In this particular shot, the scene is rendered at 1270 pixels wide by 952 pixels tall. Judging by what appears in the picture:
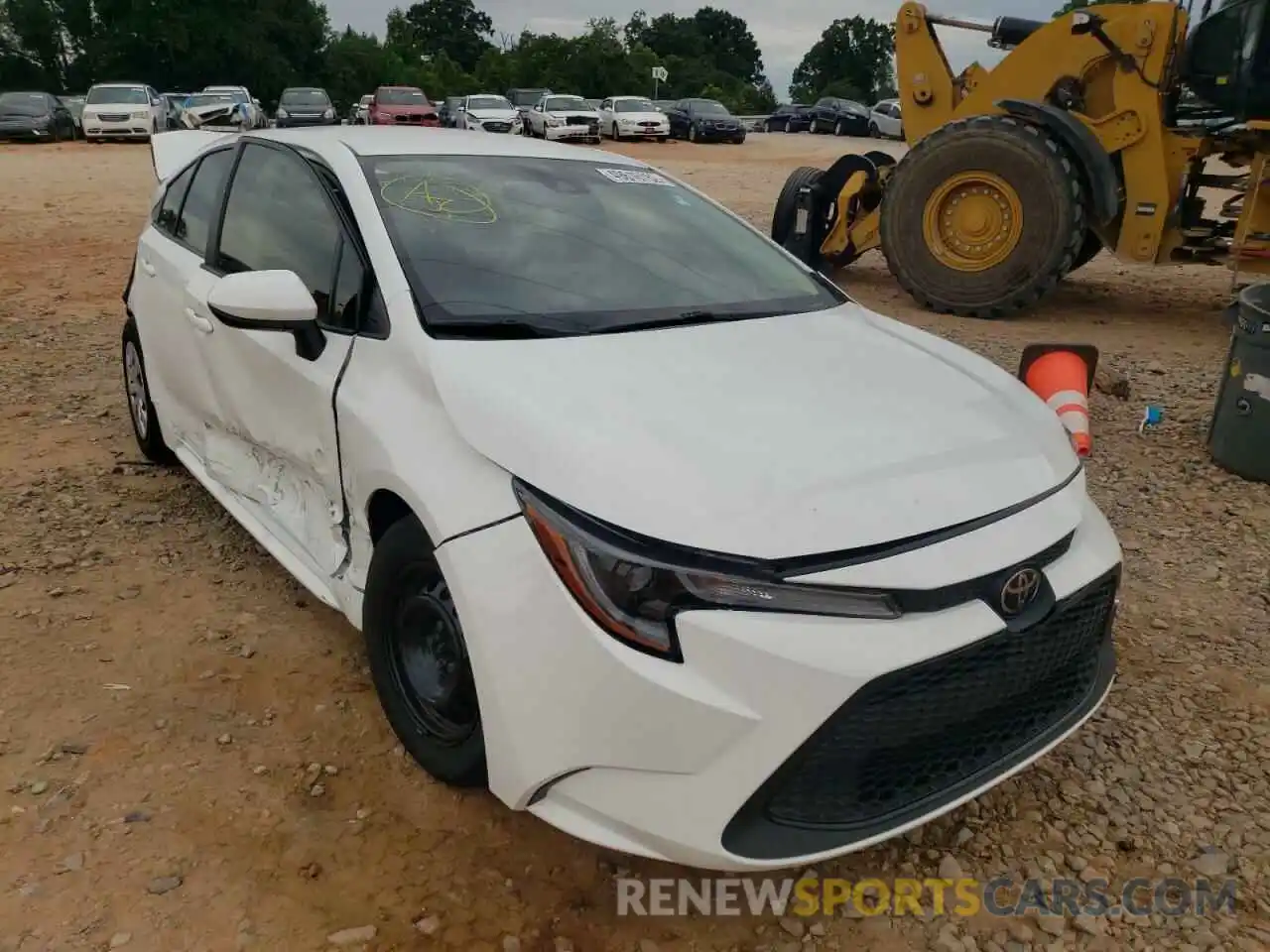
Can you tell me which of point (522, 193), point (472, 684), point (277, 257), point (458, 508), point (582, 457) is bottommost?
point (472, 684)

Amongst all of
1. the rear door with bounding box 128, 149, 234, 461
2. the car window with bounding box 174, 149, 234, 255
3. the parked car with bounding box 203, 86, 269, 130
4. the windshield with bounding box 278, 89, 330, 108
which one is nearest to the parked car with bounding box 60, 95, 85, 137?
the parked car with bounding box 203, 86, 269, 130

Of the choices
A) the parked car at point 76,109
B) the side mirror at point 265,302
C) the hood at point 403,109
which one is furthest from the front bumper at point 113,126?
the side mirror at point 265,302

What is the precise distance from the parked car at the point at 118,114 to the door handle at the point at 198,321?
80.8ft

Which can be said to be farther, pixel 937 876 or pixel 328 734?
pixel 328 734

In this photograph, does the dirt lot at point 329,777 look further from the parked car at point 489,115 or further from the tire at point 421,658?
the parked car at point 489,115

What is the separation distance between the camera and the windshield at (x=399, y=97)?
2919cm

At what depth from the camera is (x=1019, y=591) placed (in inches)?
80.9

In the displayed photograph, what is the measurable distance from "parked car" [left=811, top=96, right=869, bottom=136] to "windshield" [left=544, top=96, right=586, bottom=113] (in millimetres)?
14101

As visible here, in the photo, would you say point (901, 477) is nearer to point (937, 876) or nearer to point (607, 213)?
point (937, 876)

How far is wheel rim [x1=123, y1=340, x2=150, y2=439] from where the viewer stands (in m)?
4.39

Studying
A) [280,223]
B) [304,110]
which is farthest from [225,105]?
[280,223]

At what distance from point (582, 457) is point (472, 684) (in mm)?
605

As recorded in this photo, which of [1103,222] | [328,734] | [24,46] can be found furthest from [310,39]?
[328,734]

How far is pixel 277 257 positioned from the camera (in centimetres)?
315
